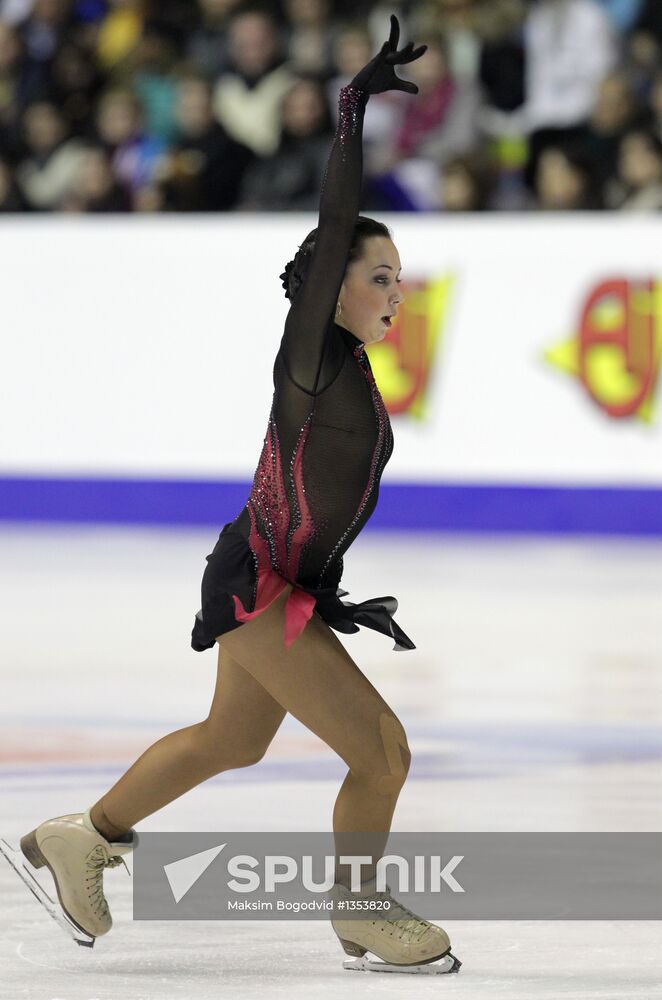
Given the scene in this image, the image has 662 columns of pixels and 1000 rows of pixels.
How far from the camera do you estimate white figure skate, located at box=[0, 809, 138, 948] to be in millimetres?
3184

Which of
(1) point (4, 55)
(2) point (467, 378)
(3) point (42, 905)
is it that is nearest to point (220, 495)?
(2) point (467, 378)

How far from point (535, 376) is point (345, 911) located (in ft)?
20.8

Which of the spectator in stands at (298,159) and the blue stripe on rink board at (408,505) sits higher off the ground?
the spectator in stands at (298,159)

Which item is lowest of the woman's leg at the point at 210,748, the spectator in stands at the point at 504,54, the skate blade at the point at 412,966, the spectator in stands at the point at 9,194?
the skate blade at the point at 412,966

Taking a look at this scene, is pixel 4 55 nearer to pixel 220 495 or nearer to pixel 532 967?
pixel 220 495

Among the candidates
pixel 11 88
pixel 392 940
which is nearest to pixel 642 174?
pixel 11 88

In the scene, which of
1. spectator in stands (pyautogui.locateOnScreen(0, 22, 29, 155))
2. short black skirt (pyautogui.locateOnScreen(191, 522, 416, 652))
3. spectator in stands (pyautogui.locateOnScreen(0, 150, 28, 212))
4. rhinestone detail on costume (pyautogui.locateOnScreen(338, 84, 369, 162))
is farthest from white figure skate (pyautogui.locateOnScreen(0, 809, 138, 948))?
spectator in stands (pyautogui.locateOnScreen(0, 22, 29, 155))

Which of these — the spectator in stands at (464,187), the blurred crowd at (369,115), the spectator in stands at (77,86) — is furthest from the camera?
the spectator in stands at (77,86)

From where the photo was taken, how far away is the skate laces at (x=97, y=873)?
3197mm

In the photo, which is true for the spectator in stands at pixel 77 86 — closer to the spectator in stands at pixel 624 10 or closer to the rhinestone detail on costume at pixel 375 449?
the spectator in stands at pixel 624 10

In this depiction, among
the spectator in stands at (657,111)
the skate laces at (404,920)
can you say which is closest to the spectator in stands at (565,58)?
the spectator in stands at (657,111)

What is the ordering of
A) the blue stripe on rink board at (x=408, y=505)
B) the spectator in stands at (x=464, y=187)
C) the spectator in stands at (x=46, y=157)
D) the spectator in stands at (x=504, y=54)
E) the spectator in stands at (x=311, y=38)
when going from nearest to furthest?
the blue stripe on rink board at (x=408, y=505) < the spectator in stands at (x=464, y=187) < the spectator in stands at (x=504, y=54) < the spectator in stands at (x=311, y=38) < the spectator in stands at (x=46, y=157)

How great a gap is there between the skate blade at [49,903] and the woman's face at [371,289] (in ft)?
3.50

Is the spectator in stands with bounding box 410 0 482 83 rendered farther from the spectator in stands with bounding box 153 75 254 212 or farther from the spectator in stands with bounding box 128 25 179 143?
the spectator in stands with bounding box 128 25 179 143
